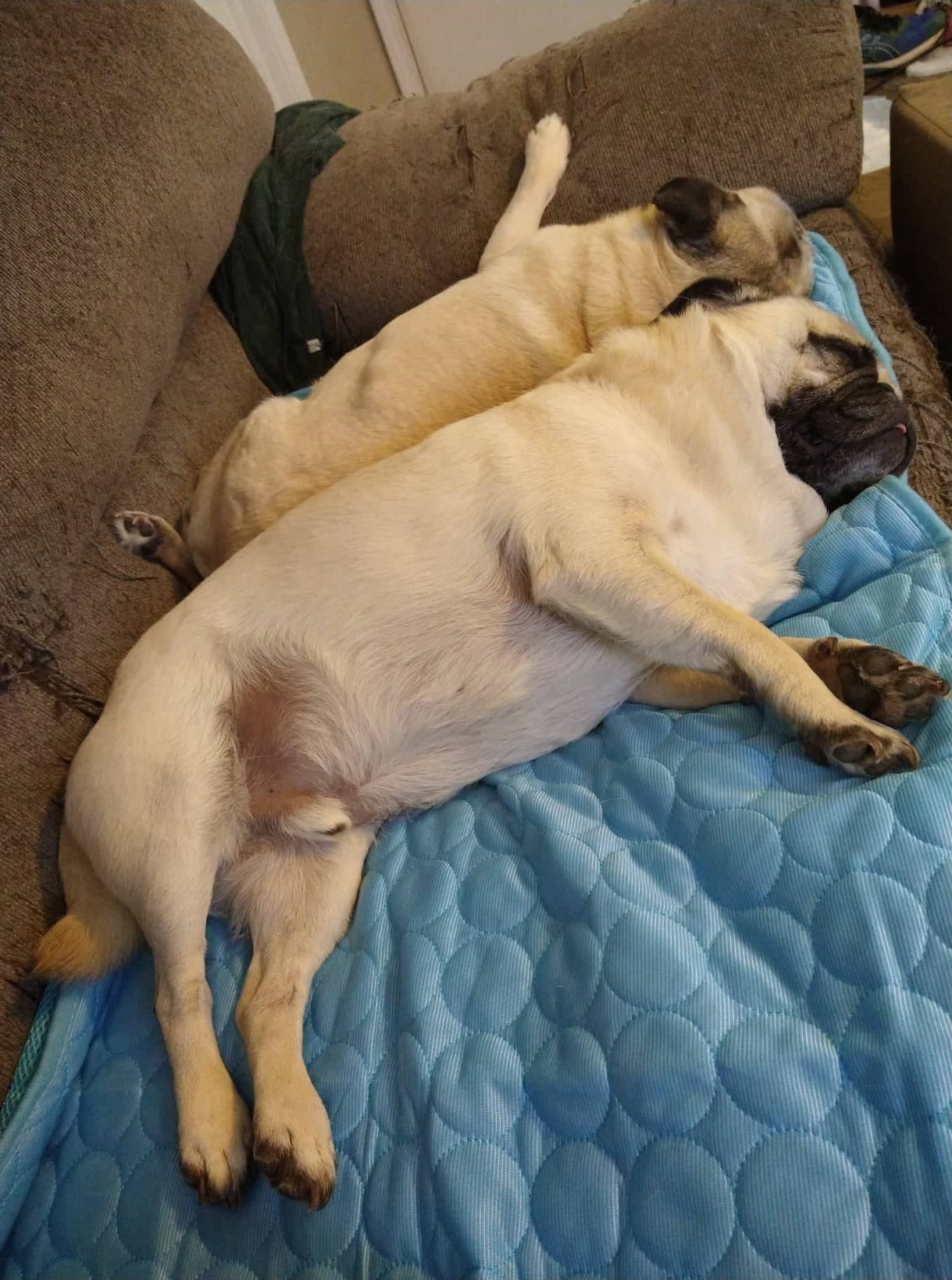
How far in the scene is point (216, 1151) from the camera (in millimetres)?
1012

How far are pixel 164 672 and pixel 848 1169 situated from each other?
1.05 metres

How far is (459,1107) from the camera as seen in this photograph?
928 millimetres

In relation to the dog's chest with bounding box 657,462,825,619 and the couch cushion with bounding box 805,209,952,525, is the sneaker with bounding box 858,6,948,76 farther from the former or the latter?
the dog's chest with bounding box 657,462,825,619

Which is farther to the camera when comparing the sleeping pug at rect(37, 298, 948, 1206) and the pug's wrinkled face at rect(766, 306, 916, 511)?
the pug's wrinkled face at rect(766, 306, 916, 511)

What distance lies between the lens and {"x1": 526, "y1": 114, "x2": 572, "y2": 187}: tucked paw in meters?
1.89

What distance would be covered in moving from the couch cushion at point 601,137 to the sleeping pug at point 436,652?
0.72 m

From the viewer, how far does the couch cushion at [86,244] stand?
133 centimetres

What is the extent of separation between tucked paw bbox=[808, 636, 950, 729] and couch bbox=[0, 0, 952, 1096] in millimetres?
524

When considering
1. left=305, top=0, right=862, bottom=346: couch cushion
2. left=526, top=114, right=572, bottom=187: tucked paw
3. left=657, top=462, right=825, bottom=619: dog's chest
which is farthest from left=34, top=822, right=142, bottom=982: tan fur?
left=526, top=114, right=572, bottom=187: tucked paw

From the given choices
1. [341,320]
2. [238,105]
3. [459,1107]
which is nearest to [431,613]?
[459,1107]

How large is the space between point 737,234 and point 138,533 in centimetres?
139

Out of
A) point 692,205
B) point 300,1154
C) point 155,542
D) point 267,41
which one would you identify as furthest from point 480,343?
point 267,41

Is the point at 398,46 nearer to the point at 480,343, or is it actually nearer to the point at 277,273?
the point at 277,273

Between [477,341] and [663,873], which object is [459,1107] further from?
[477,341]
